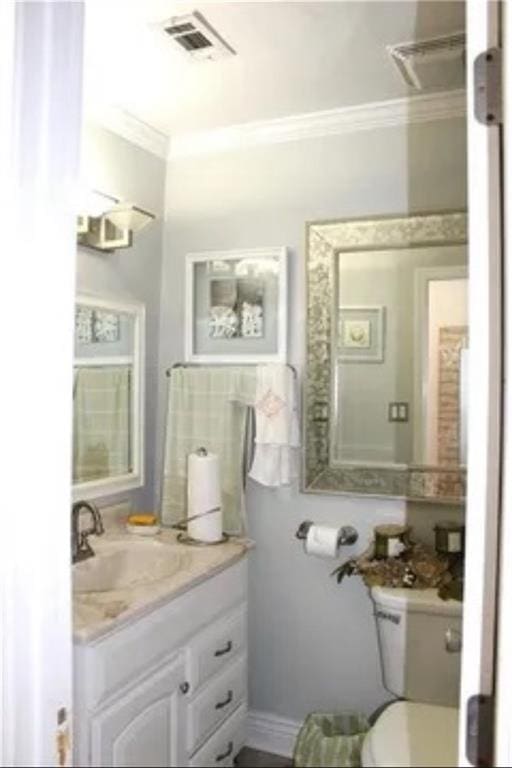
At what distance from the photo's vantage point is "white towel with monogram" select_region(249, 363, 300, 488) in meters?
1.72

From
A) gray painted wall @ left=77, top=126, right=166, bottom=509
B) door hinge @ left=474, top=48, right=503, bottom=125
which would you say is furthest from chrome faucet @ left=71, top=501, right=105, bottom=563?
door hinge @ left=474, top=48, right=503, bottom=125

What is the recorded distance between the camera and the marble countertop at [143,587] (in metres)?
1.17

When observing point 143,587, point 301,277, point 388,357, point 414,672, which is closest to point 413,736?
point 414,672

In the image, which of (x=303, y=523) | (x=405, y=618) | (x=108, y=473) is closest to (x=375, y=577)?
(x=405, y=618)

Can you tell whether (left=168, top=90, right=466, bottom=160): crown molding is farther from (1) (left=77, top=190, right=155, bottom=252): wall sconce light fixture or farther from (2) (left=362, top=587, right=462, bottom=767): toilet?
(2) (left=362, top=587, right=462, bottom=767): toilet

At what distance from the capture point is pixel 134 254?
1.81 meters

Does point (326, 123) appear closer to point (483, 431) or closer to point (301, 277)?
point (301, 277)

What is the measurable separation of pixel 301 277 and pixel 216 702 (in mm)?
1166

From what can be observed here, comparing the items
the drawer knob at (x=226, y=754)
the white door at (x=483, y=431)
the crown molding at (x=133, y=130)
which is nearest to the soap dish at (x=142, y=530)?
the drawer knob at (x=226, y=754)

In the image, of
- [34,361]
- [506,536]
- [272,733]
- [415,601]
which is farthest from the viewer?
[272,733]

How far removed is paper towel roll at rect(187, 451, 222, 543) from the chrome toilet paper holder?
232 millimetres

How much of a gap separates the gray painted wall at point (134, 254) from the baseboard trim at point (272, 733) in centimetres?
71

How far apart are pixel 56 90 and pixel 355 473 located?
1233mm

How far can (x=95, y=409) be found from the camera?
1.74 metres
